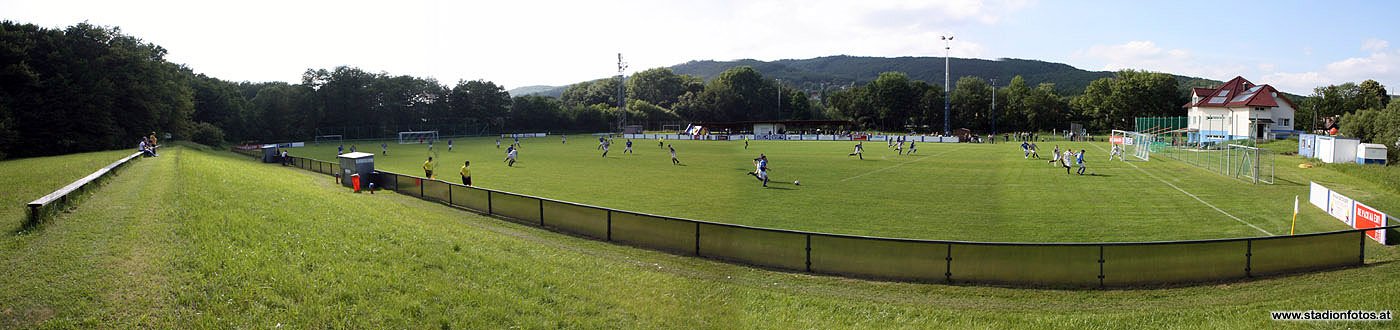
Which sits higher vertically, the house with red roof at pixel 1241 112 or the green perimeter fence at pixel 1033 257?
the house with red roof at pixel 1241 112

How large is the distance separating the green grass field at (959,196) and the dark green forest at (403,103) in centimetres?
2093

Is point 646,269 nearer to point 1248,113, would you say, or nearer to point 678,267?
point 678,267

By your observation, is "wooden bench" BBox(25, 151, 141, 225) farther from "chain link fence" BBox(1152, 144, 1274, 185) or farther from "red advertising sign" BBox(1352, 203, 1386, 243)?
"chain link fence" BBox(1152, 144, 1274, 185)

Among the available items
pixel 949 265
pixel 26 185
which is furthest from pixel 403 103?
pixel 949 265

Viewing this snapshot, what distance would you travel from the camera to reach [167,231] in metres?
10.6

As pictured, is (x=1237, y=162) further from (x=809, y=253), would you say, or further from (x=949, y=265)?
(x=809, y=253)

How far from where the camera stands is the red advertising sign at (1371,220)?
14760 millimetres

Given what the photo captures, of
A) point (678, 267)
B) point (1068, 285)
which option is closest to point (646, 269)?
point (678, 267)

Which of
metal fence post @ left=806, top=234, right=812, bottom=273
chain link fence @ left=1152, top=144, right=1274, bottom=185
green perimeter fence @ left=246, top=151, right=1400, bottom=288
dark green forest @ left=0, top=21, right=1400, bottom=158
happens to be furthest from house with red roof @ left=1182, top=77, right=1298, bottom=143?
metal fence post @ left=806, top=234, right=812, bottom=273

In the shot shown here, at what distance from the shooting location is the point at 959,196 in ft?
78.2

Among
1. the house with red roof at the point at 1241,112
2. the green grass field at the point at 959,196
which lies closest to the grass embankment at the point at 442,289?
the green grass field at the point at 959,196

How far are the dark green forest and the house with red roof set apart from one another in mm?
5953

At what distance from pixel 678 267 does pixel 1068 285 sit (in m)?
6.74

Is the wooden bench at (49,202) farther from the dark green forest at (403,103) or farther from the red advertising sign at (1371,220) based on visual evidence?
the dark green forest at (403,103)
